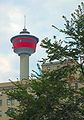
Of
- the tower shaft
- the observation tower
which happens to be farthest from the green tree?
the observation tower

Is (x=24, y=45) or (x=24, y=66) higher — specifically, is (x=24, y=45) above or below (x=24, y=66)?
above

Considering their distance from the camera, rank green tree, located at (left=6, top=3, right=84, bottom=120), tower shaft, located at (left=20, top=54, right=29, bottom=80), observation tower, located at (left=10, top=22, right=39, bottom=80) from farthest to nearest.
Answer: observation tower, located at (left=10, top=22, right=39, bottom=80) < tower shaft, located at (left=20, top=54, right=29, bottom=80) < green tree, located at (left=6, top=3, right=84, bottom=120)

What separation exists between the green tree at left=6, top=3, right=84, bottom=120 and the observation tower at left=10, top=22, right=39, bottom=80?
435 ft

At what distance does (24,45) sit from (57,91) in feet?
461

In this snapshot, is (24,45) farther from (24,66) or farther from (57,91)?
(57,91)

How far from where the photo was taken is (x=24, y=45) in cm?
16900

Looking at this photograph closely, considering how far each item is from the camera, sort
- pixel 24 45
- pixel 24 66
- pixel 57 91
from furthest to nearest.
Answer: pixel 24 45, pixel 24 66, pixel 57 91

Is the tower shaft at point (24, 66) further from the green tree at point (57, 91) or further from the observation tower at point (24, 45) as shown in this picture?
the green tree at point (57, 91)

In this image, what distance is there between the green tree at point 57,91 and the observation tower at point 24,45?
13263 cm

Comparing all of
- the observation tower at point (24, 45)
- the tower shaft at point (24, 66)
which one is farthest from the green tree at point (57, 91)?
the observation tower at point (24, 45)

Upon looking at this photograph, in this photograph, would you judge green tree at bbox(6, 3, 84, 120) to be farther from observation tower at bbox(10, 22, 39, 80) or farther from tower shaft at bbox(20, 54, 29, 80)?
observation tower at bbox(10, 22, 39, 80)

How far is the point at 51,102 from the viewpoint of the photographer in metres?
28.3

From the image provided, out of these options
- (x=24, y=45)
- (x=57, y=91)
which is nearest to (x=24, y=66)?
(x=24, y=45)

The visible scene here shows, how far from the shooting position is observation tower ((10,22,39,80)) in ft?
547
